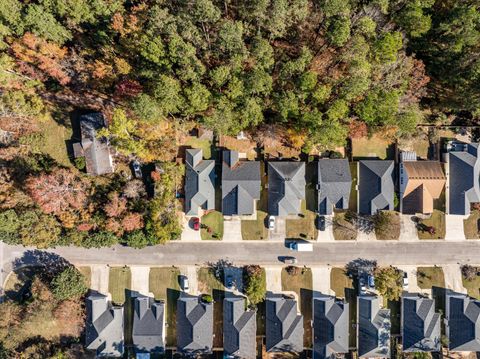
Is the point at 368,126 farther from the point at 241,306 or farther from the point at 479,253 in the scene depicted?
the point at 241,306

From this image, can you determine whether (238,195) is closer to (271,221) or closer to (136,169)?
(271,221)

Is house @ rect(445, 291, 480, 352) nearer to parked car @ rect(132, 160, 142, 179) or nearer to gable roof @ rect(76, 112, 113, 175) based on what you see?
parked car @ rect(132, 160, 142, 179)

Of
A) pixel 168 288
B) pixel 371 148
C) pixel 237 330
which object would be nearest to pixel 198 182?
pixel 168 288

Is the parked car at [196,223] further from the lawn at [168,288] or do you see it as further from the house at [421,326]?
the house at [421,326]

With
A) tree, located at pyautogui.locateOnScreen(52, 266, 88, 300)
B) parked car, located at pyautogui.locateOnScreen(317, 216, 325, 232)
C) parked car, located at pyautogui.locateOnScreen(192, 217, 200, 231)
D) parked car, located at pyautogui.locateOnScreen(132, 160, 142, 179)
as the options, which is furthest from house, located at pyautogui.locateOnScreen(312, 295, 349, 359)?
tree, located at pyautogui.locateOnScreen(52, 266, 88, 300)

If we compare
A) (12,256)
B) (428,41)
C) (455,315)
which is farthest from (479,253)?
(12,256)

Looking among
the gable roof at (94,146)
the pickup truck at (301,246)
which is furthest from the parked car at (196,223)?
the gable roof at (94,146)
